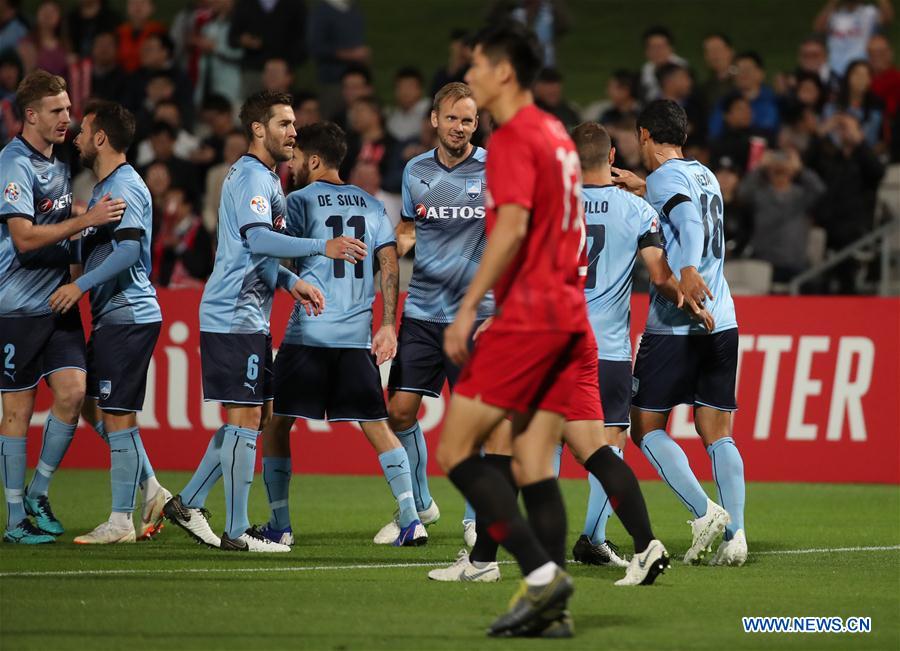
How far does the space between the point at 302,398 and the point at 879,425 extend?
6.08m

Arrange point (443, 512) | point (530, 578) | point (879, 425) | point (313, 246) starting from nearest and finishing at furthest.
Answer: point (530, 578) → point (313, 246) → point (443, 512) → point (879, 425)

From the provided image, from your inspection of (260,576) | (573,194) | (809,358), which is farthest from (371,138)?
(573,194)

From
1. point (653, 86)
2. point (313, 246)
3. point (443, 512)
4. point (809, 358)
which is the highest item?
point (653, 86)

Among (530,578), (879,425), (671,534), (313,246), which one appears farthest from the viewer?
(879,425)

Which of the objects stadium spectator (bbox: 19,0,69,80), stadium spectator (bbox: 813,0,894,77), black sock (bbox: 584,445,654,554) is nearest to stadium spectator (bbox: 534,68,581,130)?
stadium spectator (bbox: 813,0,894,77)

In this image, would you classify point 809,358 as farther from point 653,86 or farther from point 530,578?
point 530,578

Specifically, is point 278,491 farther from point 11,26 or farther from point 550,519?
point 11,26

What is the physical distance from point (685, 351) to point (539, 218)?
2890mm

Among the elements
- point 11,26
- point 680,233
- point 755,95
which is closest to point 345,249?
point 680,233

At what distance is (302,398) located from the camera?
30.2 feet

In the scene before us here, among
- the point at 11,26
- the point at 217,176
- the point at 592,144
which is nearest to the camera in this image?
the point at 592,144

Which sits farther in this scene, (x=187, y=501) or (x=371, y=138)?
(x=371, y=138)

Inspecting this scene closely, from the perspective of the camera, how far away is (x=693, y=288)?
8391 millimetres

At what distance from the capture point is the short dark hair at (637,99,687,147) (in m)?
8.72
